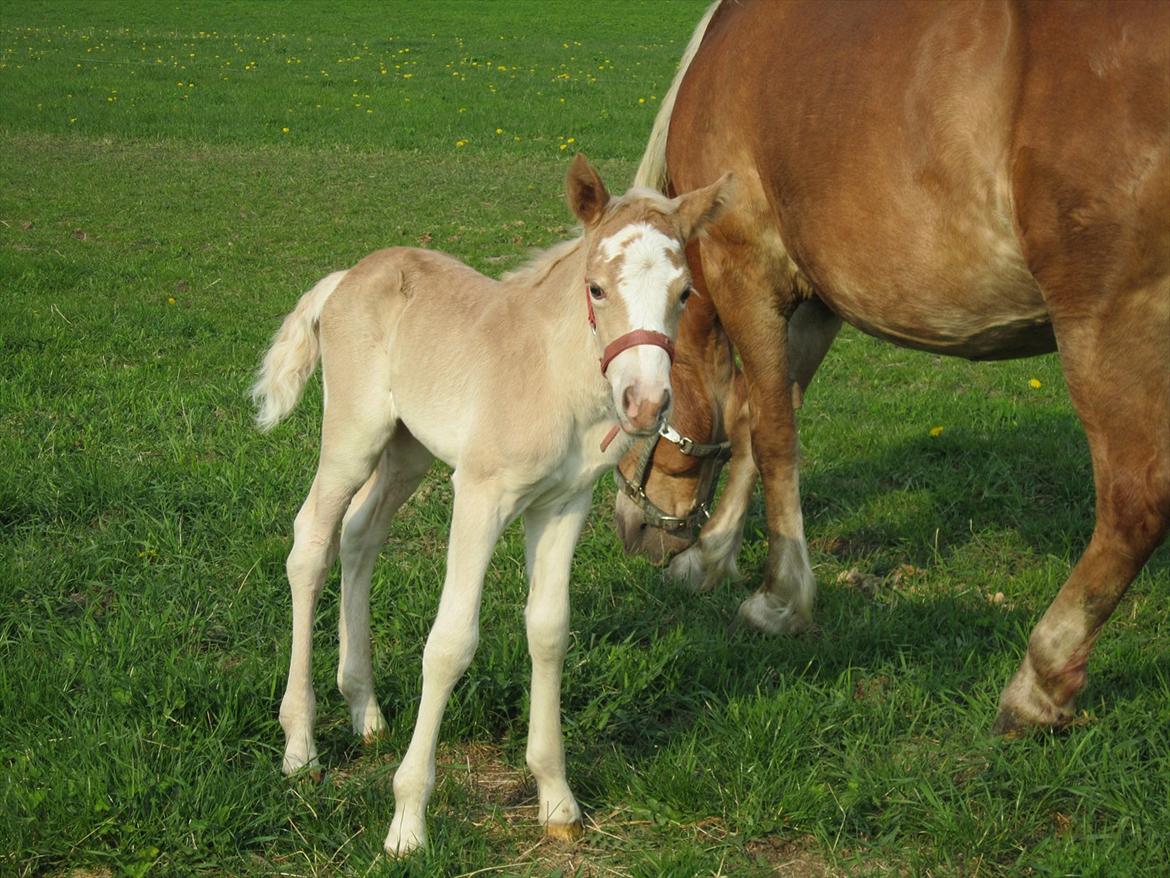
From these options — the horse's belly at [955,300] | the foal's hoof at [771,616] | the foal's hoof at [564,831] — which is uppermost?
the horse's belly at [955,300]

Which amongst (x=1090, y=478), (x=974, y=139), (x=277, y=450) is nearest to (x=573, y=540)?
(x=974, y=139)

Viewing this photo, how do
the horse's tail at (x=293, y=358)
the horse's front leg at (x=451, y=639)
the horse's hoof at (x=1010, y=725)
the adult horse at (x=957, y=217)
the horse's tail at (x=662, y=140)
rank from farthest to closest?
1. the horse's tail at (x=662, y=140)
2. the horse's tail at (x=293, y=358)
3. the horse's hoof at (x=1010, y=725)
4. the adult horse at (x=957, y=217)
5. the horse's front leg at (x=451, y=639)

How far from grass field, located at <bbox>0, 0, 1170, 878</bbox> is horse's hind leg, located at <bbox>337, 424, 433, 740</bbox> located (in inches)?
5.2

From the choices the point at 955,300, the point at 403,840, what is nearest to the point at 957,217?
the point at 955,300

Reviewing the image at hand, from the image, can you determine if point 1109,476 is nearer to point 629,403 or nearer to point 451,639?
point 629,403

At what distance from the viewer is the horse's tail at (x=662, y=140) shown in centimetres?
508

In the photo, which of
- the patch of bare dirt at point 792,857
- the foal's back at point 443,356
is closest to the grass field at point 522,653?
the patch of bare dirt at point 792,857

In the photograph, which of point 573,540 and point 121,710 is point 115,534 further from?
point 573,540

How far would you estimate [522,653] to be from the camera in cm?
394

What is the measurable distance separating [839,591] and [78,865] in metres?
2.91

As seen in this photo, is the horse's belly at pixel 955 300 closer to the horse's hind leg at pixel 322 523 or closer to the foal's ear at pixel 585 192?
the foal's ear at pixel 585 192

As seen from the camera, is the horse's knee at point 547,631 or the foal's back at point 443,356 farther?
the horse's knee at point 547,631

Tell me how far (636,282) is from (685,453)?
7.59 ft

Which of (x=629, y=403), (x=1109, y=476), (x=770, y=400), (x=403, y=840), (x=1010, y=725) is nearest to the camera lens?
(x=629, y=403)
